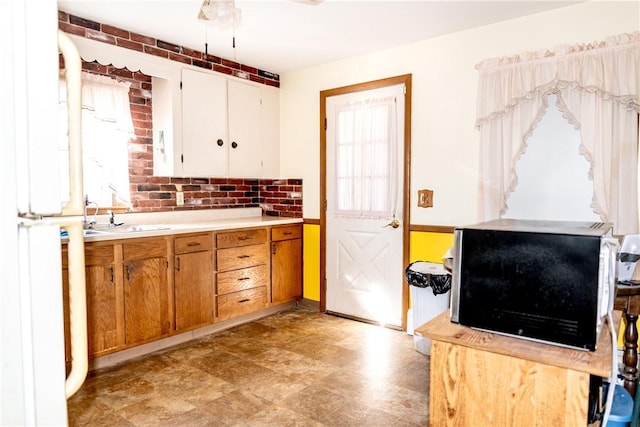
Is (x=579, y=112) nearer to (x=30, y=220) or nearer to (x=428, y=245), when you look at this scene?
(x=428, y=245)

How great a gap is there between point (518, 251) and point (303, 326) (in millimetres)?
2642

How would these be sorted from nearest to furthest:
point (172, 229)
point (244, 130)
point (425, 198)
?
point (172, 229), point (425, 198), point (244, 130)

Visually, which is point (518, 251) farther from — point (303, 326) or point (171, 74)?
point (171, 74)

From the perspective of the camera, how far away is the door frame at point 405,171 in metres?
3.55

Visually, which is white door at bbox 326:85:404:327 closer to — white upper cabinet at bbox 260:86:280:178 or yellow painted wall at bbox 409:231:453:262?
yellow painted wall at bbox 409:231:453:262

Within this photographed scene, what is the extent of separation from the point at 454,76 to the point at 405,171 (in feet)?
2.72

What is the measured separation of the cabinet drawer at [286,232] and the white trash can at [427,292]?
53.8 inches

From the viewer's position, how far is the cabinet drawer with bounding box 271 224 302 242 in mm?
4006

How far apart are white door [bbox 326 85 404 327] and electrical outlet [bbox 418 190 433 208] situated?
20 centimetres

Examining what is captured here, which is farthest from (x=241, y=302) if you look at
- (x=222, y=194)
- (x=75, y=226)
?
(x=75, y=226)

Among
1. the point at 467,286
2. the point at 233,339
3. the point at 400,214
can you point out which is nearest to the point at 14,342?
the point at 467,286

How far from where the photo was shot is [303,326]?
373 centimetres

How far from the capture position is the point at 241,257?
3689 mm

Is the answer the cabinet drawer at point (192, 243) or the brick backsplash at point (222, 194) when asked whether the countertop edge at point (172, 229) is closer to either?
the cabinet drawer at point (192, 243)
